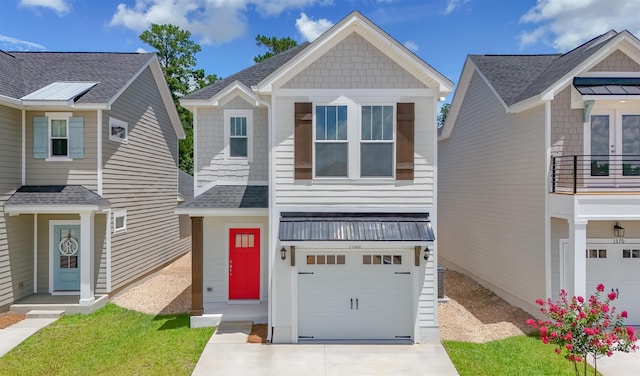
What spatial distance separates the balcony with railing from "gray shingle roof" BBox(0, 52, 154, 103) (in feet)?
43.8

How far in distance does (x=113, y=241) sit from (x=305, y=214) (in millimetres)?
7202

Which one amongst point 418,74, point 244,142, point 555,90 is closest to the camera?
point 418,74

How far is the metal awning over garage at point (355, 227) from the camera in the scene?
27.9ft

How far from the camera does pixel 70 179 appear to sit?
11625 millimetres

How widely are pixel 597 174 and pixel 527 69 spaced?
4899 millimetres

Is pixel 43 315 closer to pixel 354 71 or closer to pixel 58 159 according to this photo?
pixel 58 159

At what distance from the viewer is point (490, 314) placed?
10688 mm

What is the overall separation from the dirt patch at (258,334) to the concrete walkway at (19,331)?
18.0 feet

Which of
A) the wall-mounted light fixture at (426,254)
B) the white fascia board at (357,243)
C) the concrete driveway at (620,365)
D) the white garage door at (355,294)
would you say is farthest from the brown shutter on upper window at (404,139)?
the concrete driveway at (620,365)

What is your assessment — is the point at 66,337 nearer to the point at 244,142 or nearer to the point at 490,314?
the point at 244,142

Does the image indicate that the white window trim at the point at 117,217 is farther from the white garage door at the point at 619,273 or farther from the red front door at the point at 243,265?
the white garage door at the point at 619,273

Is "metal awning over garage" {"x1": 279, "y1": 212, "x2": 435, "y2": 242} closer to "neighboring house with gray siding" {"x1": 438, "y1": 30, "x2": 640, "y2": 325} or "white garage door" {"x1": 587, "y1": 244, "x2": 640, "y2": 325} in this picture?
"neighboring house with gray siding" {"x1": 438, "y1": 30, "x2": 640, "y2": 325}

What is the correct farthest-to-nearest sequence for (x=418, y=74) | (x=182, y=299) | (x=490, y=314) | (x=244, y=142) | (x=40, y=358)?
(x=182, y=299)
(x=244, y=142)
(x=490, y=314)
(x=418, y=74)
(x=40, y=358)

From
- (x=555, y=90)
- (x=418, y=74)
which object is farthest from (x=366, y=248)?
(x=555, y=90)
